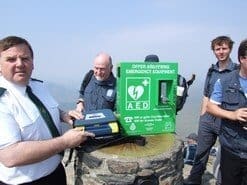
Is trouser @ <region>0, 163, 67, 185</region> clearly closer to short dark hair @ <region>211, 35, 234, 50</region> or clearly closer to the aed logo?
the aed logo

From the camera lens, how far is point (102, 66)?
552cm

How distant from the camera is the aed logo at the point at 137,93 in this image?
13.1 ft

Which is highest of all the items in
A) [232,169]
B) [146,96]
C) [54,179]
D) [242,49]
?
[242,49]

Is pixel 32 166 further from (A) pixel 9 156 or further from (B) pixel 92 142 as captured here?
(B) pixel 92 142

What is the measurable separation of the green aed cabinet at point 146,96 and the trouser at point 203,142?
142 cm

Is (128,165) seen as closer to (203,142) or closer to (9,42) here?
(9,42)

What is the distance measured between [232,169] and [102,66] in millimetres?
2480

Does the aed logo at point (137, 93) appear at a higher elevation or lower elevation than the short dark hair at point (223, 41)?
lower

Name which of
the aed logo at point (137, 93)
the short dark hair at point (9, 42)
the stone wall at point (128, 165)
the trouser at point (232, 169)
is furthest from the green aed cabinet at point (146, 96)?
the short dark hair at point (9, 42)

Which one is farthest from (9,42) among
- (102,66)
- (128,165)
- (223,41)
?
(223,41)

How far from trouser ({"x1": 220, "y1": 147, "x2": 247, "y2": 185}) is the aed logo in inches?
42.1

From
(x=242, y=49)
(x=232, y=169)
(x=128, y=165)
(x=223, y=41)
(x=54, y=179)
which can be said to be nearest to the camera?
(x=54, y=179)

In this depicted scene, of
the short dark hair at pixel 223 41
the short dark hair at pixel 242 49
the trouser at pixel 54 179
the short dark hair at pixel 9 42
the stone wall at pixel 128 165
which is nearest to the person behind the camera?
the short dark hair at pixel 9 42

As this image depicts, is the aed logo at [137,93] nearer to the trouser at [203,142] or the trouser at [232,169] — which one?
the trouser at [232,169]
